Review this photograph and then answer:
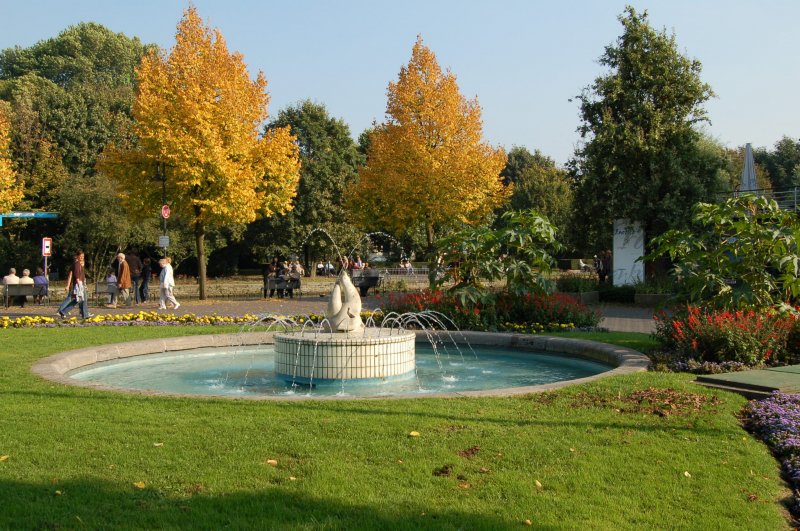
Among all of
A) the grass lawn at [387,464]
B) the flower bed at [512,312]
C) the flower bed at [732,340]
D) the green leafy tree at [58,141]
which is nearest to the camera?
the grass lawn at [387,464]

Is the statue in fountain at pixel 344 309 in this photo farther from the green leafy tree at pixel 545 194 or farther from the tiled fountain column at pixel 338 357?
the green leafy tree at pixel 545 194

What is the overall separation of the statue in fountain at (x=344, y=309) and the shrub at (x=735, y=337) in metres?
4.62

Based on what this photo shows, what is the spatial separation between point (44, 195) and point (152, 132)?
67.4 ft

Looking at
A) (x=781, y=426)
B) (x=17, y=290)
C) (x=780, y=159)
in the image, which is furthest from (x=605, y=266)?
(x=780, y=159)

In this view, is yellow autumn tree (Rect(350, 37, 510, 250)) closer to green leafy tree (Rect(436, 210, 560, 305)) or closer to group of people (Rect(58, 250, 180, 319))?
group of people (Rect(58, 250, 180, 319))

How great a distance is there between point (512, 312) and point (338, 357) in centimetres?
622

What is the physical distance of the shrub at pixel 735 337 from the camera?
32.2 feet

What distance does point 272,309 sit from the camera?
76.0 feet

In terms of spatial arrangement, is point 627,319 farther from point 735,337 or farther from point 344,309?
point 344,309

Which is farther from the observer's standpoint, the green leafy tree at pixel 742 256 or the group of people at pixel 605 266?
the group of people at pixel 605 266

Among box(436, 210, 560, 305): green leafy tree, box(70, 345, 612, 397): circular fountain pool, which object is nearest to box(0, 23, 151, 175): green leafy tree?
box(436, 210, 560, 305): green leafy tree

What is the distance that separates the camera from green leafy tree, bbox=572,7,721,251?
26688 millimetres

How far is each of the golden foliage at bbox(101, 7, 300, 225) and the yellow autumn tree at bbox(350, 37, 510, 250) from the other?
461 centimetres

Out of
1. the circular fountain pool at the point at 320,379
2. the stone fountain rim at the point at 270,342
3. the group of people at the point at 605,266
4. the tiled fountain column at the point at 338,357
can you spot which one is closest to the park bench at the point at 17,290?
the stone fountain rim at the point at 270,342
